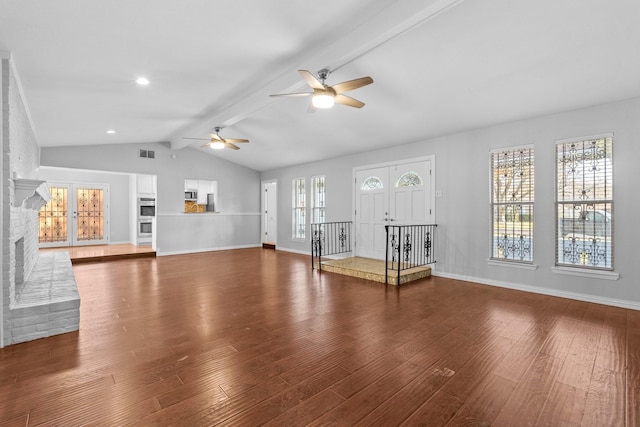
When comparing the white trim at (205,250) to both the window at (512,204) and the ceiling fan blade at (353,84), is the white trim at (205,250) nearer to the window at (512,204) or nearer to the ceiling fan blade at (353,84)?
the ceiling fan blade at (353,84)

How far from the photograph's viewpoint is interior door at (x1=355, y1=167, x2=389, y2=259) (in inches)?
275

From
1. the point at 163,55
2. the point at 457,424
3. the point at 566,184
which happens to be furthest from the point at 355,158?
the point at 457,424

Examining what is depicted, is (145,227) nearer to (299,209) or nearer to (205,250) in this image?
(205,250)

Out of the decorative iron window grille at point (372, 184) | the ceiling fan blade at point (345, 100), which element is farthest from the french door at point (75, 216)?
the ceiling fan blade at point (345, 100)

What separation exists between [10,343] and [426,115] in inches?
236

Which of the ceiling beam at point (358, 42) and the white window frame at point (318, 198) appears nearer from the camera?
the ceiling beam at point (358, 42)

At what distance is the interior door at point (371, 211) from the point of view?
699 cm

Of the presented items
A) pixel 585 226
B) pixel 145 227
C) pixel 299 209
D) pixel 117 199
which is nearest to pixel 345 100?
pixel 585 226

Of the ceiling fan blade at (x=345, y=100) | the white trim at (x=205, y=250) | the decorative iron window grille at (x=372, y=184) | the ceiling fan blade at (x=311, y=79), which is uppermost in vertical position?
the ceiling fan blade at (x=311, y=79)

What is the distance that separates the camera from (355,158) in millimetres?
7621

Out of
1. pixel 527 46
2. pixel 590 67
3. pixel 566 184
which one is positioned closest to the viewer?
pixel 527 46

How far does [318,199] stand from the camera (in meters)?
8.74

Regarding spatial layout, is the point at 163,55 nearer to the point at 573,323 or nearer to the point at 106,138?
the point at 106,138

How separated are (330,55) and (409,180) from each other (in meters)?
3.70
